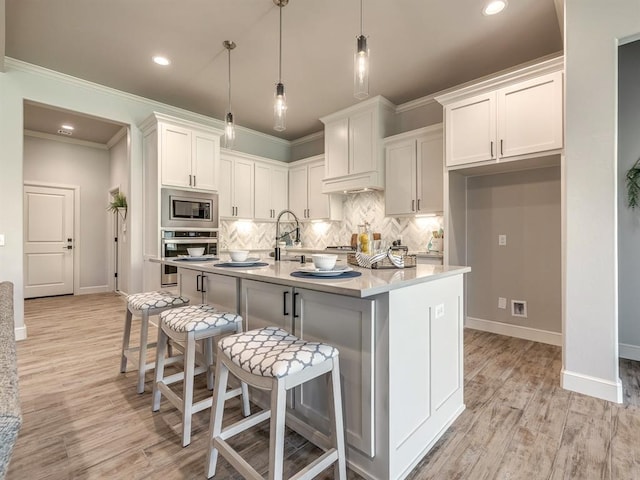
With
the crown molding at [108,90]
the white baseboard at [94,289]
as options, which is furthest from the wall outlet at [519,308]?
the white baseboard at [94,289]

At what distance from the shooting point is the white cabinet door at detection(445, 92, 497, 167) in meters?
3.10

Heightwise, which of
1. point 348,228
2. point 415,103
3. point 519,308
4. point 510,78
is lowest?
point 519,308

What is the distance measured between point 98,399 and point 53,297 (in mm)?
4955

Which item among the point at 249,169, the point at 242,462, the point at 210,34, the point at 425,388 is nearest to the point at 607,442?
the point at 425,388

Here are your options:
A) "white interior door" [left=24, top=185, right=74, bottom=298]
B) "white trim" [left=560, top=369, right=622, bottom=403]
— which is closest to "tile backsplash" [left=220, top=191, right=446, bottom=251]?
"white trim" [left=560, top=369, right=622, bottom=403]

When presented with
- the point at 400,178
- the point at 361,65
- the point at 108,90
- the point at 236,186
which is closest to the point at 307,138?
the point at 236,186

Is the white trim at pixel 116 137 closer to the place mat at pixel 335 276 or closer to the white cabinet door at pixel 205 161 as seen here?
the white cabinet door at pixel 205 161

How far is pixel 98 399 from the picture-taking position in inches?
87.0

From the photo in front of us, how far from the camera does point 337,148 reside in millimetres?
4691

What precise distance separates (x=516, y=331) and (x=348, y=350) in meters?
2.89

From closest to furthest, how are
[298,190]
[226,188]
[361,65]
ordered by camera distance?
[361,65]
[226,188]
[298,190]

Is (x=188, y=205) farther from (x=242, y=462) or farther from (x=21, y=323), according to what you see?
(x=242, y=462)

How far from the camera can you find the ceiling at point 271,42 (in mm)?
2682

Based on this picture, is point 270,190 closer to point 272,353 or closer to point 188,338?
point 188,338
